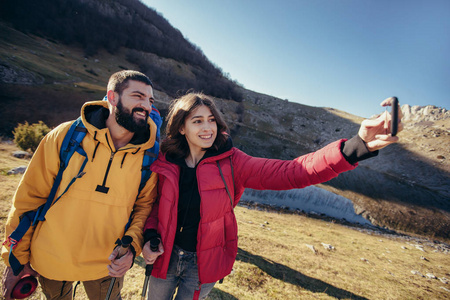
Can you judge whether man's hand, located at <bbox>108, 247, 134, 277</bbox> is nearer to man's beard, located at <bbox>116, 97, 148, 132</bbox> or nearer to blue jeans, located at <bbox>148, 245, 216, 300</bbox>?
blue jeans, located at <bbox>148, 245, 216, 300</bbox>

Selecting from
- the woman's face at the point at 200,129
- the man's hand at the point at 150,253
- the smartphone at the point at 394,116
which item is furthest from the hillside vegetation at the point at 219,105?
the smartphone at the point at 394,116

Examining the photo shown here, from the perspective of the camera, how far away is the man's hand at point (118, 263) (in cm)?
169

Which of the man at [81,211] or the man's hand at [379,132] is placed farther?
the man at [81,211]

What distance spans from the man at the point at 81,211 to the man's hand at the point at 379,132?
202cm

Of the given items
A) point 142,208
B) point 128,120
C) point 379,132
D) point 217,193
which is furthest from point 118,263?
point 379,132

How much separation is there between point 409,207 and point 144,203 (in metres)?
19.8

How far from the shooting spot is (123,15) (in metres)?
53.9

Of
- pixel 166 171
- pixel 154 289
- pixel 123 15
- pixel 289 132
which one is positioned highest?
pixel 123 15

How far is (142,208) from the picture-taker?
2.12m

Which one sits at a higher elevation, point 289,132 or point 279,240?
point 289,132

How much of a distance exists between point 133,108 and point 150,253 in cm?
150

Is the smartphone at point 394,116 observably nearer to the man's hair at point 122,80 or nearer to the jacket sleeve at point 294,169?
the jacket sleeve at point 294,169

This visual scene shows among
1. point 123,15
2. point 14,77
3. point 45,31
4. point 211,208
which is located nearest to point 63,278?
point 211,208

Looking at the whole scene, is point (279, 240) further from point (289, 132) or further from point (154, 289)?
point (289, 132)
